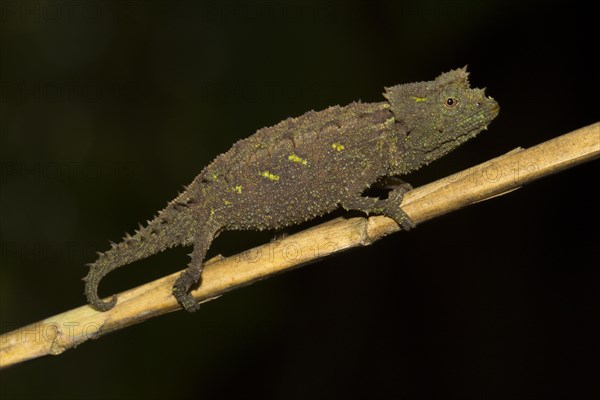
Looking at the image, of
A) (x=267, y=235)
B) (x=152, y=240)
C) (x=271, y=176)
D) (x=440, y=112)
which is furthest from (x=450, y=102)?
(x=267, y=235)

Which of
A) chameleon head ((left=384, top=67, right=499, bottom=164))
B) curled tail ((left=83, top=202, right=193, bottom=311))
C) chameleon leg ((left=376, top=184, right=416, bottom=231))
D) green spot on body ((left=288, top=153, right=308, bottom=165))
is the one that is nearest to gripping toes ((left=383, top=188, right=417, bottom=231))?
chameleon leg ((left=376, top=184, right=416, bottom=231))

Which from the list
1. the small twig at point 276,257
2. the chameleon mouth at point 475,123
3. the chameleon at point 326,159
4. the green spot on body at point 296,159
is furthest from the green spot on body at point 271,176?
the chameleon mouth at point 475,123

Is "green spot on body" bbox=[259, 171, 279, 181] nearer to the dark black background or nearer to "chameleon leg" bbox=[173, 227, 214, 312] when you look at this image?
"chameleon leg" bbox=[173, 227, 214, 312]

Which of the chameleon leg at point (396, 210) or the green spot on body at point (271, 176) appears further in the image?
the green spot on body at point (271, 176)

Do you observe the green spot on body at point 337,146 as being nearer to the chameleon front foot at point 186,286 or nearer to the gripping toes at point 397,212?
the gripping toes at point 397,212

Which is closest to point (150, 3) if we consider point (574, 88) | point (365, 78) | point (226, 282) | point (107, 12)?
point (107, 12)

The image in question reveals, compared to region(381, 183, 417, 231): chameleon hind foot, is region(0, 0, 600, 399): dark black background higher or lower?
higher
